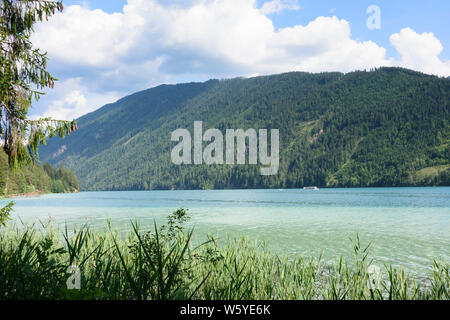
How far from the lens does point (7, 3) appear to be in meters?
7.04

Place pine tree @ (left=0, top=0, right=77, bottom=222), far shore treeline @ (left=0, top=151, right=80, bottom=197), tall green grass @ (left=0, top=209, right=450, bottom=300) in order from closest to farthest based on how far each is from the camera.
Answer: tall green grass @ (left=0, top=209, right=450, bottom=300) → pine tree @ (left=0, top=0, right=77, bottom=222) → far shore treeline @ (left=0, top=151, right=80, bottom=197)

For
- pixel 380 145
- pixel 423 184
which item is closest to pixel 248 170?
pixel 380 145

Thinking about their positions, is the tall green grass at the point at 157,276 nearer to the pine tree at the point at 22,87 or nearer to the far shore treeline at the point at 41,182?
the pine tree at the point at 22,87

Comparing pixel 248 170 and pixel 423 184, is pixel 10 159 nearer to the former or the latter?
pixel 423 184

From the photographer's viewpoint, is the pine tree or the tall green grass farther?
the pine tree

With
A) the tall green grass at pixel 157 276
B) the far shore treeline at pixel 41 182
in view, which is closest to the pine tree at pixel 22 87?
the tall green grass at pixel 157 276

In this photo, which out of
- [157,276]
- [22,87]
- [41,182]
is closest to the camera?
[157,276]

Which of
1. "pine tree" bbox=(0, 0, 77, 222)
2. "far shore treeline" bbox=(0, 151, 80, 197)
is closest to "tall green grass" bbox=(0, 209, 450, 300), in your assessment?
"pine tree" bbox=(0, 0, 77, 222)

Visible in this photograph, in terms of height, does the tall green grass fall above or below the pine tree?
below

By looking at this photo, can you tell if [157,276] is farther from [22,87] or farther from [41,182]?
[41,182]

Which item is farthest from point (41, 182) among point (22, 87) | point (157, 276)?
point (157, 276)

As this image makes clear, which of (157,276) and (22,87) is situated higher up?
(22,87)

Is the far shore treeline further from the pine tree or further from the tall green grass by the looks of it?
the tall green grass

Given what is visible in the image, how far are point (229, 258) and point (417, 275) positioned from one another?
8.23 metres
